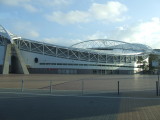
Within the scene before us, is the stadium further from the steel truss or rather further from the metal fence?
the metal fence

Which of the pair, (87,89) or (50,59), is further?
(50,59)

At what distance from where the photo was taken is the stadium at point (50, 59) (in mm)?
84125

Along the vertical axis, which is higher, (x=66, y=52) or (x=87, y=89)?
(x=66, y=52)

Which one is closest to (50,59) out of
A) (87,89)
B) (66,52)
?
(66,52)

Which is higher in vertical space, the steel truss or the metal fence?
the steel truss

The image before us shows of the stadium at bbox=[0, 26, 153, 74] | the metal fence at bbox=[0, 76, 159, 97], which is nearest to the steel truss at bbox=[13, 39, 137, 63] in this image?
the stadium at bbox=[0, 26, 153, 74]

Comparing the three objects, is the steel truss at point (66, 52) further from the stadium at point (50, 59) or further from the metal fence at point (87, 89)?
the metal fence at point (87, 89)

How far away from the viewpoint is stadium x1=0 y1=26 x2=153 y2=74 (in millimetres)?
84125

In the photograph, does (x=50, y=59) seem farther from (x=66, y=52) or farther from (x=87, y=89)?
(x=87, y=89)

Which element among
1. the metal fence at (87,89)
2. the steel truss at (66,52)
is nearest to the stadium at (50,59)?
the steel truss at (66,52)

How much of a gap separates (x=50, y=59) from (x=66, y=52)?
725 centimetres

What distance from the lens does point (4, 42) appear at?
3406 inches

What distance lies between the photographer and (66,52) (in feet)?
309

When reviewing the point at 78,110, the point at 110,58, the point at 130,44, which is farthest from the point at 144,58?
the point at 78,110
